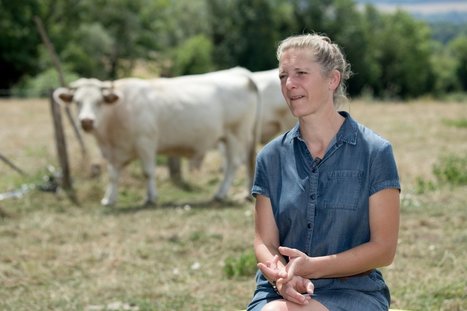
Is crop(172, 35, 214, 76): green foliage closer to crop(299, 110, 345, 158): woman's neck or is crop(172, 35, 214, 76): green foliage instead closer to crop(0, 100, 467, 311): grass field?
crop(0, 100, 467, 311): grass field

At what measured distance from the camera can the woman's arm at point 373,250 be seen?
3176 mm

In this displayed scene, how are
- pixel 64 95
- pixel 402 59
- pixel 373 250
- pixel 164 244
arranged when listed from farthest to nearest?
pixel 402 59 < pixel 64 95 < pixel 164 244 < pixel 373 250

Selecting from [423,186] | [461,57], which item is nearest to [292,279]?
[423,186]

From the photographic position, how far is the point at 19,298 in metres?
5.82

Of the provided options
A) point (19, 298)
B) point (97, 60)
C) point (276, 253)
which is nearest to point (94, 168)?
point (19, 298)

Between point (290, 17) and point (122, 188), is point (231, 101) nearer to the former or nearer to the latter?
point (122, 188)

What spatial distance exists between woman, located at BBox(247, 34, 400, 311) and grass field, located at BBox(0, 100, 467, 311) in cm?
79

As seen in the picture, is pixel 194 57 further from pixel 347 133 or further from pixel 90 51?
pixel 347 133

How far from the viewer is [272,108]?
445 inches

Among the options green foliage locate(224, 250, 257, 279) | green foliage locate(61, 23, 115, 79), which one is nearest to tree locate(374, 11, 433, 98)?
green foliage locate(61, 23, 115, 79)

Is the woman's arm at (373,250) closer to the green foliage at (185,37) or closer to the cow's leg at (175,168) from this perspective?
the cow's leg at (175,168)

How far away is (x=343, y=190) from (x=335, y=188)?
34 mm

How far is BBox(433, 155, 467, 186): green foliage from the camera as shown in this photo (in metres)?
9.84

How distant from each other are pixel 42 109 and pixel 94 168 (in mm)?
10700
